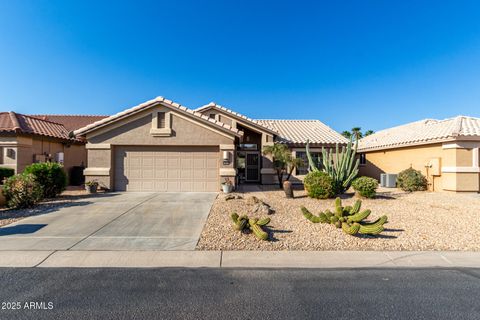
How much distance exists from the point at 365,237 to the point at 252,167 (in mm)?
12137

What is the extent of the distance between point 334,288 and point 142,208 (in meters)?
7.41

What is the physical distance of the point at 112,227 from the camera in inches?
263

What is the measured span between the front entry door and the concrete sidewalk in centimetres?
1262

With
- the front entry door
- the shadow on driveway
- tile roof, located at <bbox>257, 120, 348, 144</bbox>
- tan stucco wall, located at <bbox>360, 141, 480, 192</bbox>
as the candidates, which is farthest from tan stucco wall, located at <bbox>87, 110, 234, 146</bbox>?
tan stucco wall, located at <bbox>360, 141, 480, 192</bbox>

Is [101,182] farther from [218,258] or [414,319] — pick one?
[414,319]

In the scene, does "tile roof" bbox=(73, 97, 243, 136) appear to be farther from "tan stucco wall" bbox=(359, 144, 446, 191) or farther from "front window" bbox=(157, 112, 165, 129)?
"tan stucco wall" bbox=(359, 144, 446, 191)

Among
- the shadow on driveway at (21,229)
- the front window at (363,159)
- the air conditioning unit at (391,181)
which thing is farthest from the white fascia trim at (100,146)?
the front window at (363,159)

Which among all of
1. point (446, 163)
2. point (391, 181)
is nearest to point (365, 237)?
point (446, 163)

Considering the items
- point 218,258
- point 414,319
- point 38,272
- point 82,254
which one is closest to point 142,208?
point 82,254

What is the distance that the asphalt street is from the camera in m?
3.14

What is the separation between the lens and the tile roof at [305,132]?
56.2ft

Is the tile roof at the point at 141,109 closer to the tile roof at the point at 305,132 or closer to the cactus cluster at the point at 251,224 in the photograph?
the tile roof at the point at 305,132

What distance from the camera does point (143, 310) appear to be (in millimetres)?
A: 3182

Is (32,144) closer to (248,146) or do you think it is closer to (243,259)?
(248,146)
